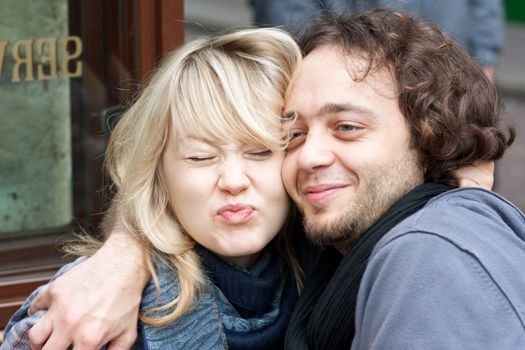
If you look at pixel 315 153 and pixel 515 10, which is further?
pixel 515 10

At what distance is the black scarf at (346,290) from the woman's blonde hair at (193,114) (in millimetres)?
291

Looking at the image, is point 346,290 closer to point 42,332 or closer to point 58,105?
point 42,332

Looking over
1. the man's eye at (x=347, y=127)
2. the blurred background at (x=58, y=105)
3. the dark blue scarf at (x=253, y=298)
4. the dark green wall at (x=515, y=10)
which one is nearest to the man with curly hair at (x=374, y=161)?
the man's eye at (x=347, y=127)

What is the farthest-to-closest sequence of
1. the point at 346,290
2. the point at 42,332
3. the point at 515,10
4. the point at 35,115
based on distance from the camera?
the point at 515,10
the point at 35,115
the point at 42,332
the point at 346,290

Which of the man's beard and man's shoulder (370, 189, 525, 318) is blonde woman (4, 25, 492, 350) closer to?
the man's beard

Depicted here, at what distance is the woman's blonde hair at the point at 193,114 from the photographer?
7.80 ft

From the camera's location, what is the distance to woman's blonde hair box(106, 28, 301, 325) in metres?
2.38

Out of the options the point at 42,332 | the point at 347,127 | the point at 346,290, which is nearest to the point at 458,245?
the point at 346,290

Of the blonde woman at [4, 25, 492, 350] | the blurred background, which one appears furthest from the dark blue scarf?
the blurred background

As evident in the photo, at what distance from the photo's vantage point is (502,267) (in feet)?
6.43

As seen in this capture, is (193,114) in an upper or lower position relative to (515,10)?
upper

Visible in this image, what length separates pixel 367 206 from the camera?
2.31m

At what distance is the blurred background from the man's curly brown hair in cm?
72

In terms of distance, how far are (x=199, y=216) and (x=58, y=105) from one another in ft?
3.17
